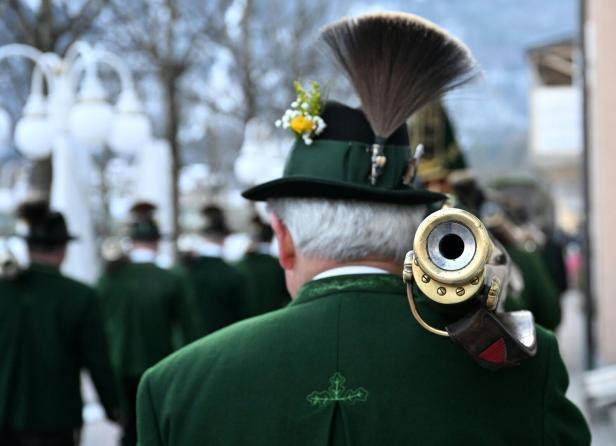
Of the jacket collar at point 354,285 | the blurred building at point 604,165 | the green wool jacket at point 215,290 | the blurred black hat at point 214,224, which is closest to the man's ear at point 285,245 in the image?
the jacket collar at point 354,285

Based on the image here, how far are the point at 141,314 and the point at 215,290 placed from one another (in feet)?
6.10

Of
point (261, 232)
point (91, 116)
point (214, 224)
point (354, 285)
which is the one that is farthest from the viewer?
point (261, 232)

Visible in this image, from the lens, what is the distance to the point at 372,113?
2432 mm

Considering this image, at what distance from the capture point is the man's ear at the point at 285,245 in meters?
2.46

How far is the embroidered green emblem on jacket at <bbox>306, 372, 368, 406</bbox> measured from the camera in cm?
216

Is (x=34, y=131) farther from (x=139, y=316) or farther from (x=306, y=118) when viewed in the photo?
(x=306, y=118)

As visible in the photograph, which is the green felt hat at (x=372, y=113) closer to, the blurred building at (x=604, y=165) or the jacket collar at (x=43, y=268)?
the jacket collar at (x=43, y=268)

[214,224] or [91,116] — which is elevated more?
[91,116]

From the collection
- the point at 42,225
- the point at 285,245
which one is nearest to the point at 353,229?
the point at 285,245

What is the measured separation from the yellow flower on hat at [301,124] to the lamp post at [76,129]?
5.87 meters

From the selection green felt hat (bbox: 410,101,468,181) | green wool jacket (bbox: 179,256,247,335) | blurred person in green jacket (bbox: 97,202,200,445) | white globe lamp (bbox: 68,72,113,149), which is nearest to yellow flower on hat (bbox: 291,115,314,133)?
green felt hat (bbox: 410,101,468,181)

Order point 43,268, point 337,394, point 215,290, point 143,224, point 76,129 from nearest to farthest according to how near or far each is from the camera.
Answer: point 337,394
point 43,268
point 76,129
point 143,224
point 215,290

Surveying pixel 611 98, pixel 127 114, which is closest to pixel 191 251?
pixel 127 114

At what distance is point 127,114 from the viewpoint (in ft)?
28.5
